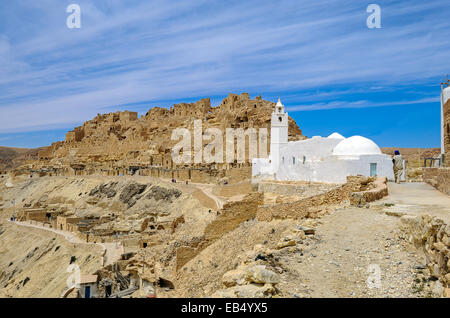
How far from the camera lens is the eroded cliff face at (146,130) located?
1778 inches

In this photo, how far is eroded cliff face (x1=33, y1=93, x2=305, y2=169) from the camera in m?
45.2

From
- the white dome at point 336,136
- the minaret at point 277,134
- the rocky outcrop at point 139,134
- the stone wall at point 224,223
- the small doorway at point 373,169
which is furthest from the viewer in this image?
the rocky outcrop at point 139,134

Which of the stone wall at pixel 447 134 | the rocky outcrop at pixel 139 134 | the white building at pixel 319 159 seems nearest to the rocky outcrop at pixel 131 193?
the rocky outcrop at pixel 139 134

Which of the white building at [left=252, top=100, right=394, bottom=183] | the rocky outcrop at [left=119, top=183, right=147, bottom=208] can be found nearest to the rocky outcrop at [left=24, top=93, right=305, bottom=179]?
the rocky outcrop at [left=119, top=183, right=147, bottom=208]

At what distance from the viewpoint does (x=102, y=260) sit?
18.0 meters

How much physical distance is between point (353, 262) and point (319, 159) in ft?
52.6

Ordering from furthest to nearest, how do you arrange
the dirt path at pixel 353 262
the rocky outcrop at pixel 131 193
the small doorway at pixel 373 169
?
the rocky outcrop at pixel 131 193
the small doorway at pixel 373 169
the dirt path at pixel 353 262

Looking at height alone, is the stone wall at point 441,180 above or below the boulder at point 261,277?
above

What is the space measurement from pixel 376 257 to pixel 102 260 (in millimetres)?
14398

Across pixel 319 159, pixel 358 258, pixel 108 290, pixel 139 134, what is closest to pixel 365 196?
pixel 358 258

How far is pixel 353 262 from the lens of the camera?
6.96 meters

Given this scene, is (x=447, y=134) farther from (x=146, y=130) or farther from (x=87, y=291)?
(x=146, y=130)

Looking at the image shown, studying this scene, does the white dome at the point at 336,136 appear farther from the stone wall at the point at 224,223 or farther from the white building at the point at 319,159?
the stone wall at the point at 224,223
